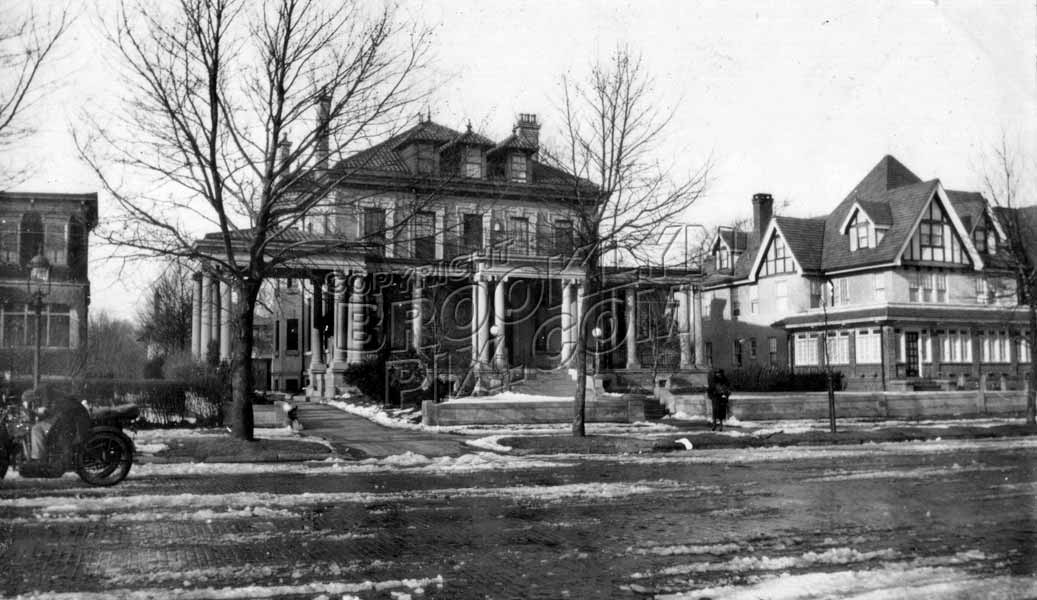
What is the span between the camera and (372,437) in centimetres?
2412

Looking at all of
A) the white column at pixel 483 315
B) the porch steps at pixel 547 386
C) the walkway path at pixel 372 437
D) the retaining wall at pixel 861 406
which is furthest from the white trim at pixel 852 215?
the walkway path at pixel 372 437

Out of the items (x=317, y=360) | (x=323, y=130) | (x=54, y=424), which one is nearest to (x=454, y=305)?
(x=317, y=360)

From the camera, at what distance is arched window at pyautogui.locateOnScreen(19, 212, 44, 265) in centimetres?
3666

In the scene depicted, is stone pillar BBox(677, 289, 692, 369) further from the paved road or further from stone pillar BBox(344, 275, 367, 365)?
the paved road

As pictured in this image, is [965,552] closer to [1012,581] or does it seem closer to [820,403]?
[1012,581]

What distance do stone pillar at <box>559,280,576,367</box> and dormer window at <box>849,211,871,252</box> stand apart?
61.2 ft

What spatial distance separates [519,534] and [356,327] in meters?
34.4

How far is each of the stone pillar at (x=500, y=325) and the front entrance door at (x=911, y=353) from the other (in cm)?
2193

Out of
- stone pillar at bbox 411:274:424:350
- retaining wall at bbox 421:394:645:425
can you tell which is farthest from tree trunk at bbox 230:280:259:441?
stone pillar at bbox 411:274:424:350

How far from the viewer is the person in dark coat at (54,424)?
44.7 ft

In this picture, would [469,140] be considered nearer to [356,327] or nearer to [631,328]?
[356,327]

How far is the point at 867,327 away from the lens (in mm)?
49875

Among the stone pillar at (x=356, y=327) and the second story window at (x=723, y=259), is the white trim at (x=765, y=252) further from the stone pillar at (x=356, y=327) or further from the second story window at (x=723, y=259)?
the stone pillar at (x=356, y=327)

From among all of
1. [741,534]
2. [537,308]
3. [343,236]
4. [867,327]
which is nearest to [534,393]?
[537,308]
